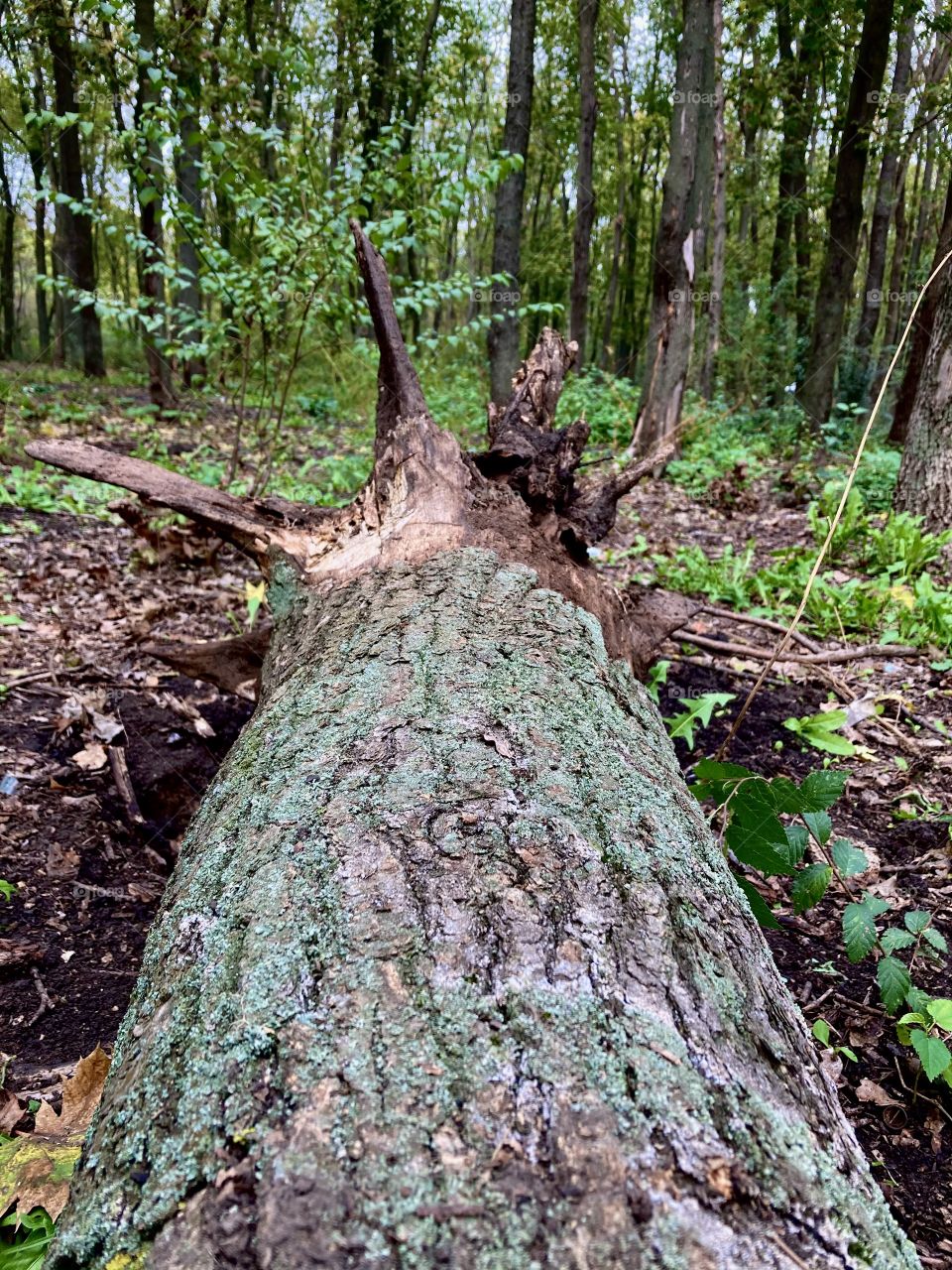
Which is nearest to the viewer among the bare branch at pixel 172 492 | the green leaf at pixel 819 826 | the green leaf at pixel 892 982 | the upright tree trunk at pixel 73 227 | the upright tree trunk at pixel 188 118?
the green leaf at pixel 892 982

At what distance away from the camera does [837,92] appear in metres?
15.0

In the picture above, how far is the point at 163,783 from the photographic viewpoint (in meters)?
2.52

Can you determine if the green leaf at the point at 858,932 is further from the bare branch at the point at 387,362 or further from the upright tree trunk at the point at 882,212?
the upright tree trunk at the point at 882,212

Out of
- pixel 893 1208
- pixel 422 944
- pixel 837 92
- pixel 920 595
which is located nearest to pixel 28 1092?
pixel 422 944

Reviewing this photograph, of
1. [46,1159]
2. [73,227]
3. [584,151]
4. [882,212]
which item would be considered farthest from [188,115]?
[882,212]

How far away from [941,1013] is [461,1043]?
130cm

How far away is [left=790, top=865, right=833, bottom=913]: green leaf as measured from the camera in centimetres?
165

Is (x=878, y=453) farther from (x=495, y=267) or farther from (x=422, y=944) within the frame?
(x=422, y=944)

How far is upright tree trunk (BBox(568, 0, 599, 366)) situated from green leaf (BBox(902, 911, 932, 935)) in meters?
11.2

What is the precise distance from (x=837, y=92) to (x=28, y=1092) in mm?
19820

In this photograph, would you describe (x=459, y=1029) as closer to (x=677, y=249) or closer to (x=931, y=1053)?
(x=931, y=1053)

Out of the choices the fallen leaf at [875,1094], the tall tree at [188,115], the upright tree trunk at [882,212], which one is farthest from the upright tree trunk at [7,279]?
the fallen leaf at [875,1094]

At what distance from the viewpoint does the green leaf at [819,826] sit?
1786 mm

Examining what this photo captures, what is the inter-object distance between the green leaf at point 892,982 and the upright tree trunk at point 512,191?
26.5ft
